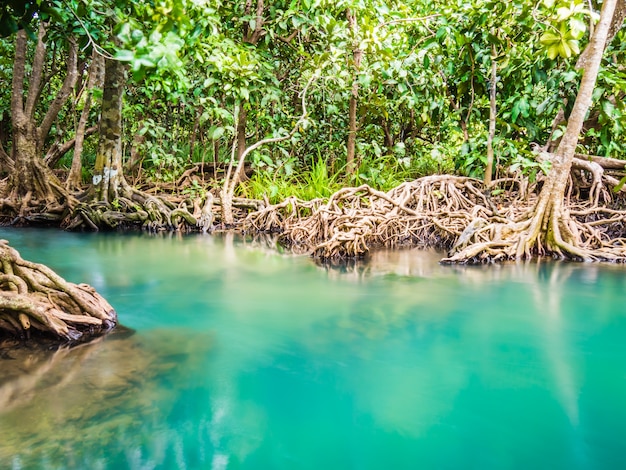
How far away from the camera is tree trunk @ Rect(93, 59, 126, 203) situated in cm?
779

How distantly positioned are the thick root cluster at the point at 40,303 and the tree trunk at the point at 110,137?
16.8 ft

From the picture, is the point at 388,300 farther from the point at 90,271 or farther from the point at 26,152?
the point at 26,152

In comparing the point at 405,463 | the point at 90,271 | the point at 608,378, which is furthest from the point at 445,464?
the point at 90,271

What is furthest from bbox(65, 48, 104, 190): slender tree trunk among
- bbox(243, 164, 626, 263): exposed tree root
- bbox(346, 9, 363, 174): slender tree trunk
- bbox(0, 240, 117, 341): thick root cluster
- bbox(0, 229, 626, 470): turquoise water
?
bbox(0, 240, 117, 341): thick root cluster

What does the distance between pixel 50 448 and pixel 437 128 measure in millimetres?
9116

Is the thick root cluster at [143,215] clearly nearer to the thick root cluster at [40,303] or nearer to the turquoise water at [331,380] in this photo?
the turquoise water at [331,380]

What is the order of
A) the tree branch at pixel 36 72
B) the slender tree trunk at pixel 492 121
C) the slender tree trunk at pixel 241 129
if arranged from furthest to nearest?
the slender tree trunk at pixel 241 129 → the tree branch at pixel 36 72 → the slender tree trunk at pixel 492 121

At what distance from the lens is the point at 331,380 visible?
271 cm

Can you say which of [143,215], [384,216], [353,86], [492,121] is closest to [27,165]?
[143,215]

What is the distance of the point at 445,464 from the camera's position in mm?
1998

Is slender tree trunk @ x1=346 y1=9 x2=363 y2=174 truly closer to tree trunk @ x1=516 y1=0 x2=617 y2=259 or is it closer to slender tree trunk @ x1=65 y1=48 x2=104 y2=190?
tree trunk @ x1=516 y1=0 x2=617 y2=259

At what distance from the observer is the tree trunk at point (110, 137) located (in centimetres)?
779

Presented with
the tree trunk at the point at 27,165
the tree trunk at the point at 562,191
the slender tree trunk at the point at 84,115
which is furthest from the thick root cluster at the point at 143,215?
the tree trunk at the point at 562,191

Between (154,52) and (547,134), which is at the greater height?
(547,134)
